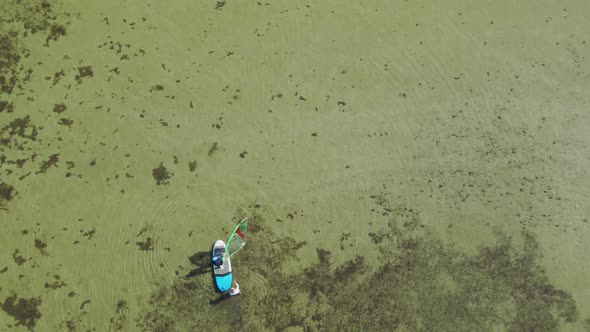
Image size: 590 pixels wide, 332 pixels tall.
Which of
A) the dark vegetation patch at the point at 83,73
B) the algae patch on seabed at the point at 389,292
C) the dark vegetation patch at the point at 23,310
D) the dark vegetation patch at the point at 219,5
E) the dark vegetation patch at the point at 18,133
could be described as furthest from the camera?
the dark vegetation patch at the point at 219,5

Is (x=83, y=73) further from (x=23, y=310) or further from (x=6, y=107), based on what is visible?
(x=23, y=310)

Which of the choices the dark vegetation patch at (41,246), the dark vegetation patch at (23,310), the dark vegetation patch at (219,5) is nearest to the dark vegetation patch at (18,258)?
the dark vegetation patch at (41,246)

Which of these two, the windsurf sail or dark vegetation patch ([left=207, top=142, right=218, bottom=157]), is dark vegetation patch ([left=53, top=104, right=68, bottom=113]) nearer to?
dark vegetation patch ([left=207, top=142, right=218, bottom=157])

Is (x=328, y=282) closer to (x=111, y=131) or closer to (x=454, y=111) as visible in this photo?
(x=454, y=111)

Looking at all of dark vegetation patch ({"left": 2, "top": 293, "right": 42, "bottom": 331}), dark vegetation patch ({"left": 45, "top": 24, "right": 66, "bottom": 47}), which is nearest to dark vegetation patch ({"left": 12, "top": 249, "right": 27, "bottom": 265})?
dark vegetation patch ({"left": 2, "top": 293, "right": 42, "bottom": 331})

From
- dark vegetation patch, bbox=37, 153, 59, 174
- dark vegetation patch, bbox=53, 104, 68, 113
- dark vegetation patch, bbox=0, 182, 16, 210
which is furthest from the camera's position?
dark vegetation patch, bbox=53, 104, 68, 113

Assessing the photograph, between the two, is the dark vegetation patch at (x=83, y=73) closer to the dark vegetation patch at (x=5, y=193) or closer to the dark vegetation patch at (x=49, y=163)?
the dark vegetation patch at (x=49, y=163)

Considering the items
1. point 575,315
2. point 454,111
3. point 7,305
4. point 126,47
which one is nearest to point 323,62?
point 454,111
